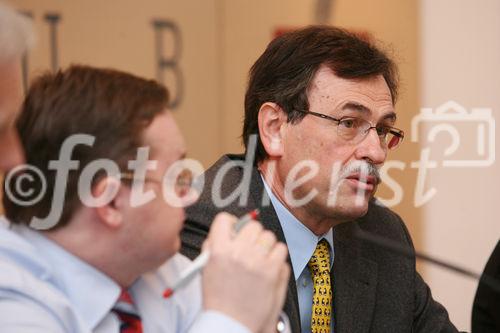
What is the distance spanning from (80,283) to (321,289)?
0.67 metres

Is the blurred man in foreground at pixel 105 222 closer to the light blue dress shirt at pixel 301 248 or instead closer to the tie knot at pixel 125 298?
the tie knot at pixel 125 298

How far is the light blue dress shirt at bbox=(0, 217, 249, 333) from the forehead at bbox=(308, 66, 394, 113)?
659 mm

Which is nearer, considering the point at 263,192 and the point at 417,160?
the point at 263,192

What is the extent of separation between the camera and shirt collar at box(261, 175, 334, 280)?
157cm

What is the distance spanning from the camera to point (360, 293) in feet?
5.24

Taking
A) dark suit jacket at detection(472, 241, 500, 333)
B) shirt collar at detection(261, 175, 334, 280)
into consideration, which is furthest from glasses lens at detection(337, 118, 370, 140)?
dark suit jacket at detection(472, 241, 500, 333)

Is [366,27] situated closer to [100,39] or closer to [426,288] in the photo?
[100,39]

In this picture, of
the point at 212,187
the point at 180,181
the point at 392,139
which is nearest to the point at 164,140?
the point at 180,181

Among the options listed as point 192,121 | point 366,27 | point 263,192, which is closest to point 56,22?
point 192,121

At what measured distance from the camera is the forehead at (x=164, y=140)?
3.47ft

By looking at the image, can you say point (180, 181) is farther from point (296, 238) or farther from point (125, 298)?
point (296, 238)

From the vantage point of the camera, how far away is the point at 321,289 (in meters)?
1.55

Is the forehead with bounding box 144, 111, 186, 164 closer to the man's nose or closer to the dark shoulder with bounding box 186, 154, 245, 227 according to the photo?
the dark shoulder with bounding box 186, 154, 245, 227

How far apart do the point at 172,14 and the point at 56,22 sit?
18.4 inches
